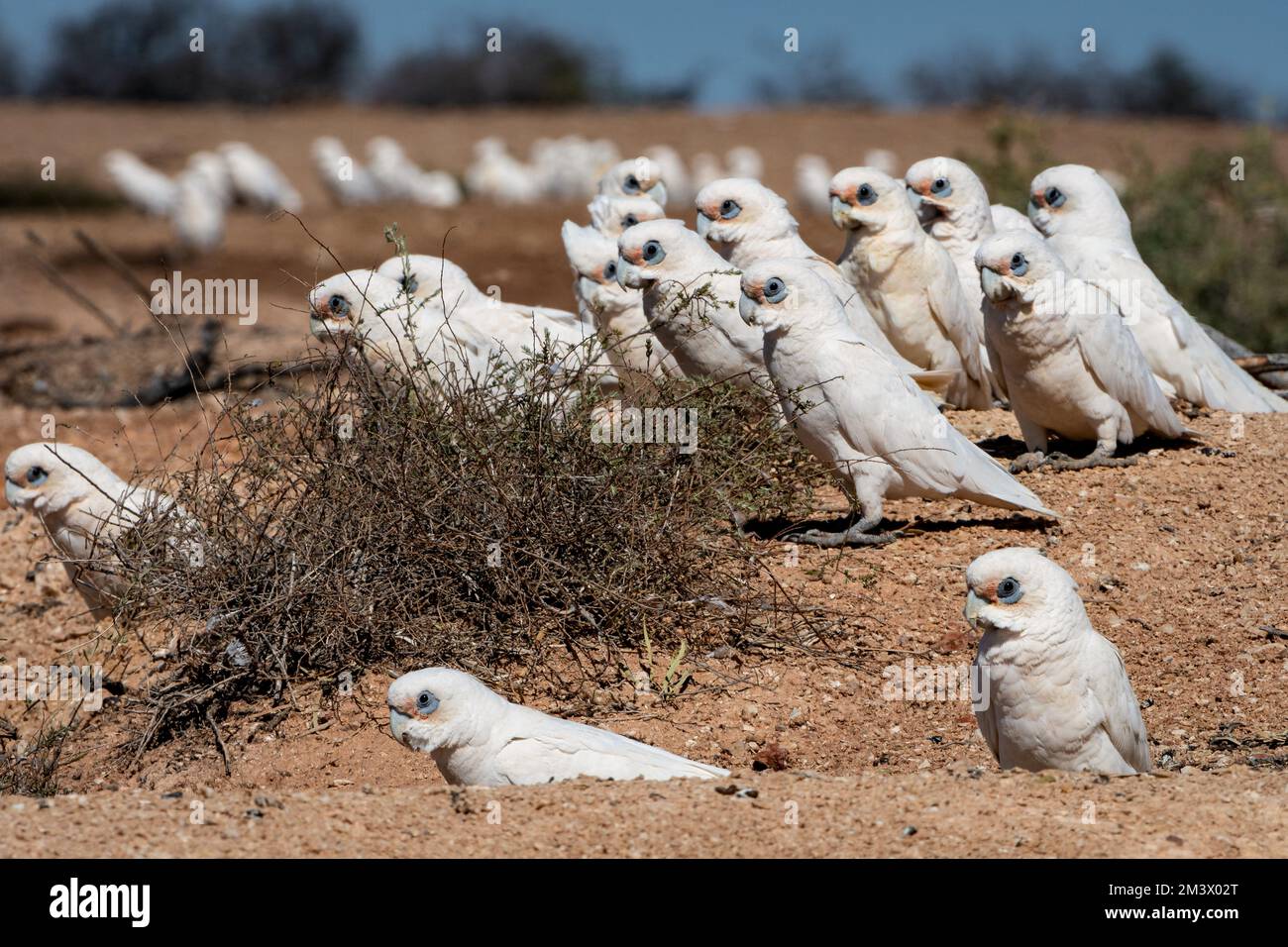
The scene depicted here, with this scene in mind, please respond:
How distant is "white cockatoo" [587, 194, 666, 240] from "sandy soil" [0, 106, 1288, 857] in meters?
2.07

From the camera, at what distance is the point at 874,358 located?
6.39 metres

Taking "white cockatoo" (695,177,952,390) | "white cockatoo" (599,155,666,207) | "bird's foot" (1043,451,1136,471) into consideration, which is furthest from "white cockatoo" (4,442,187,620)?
"bird's foot" (1043,451,1136,471)

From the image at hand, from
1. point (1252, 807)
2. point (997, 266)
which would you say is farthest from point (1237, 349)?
point (1252, 807)

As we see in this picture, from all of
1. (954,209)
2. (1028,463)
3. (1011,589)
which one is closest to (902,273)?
(954,209)

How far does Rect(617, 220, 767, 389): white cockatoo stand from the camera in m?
6.85

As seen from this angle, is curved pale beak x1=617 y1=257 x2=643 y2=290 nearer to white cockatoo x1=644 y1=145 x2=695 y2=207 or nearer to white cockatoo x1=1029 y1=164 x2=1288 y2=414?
white cockatoo x1=1029 y1=164 x2=1288 y2=414

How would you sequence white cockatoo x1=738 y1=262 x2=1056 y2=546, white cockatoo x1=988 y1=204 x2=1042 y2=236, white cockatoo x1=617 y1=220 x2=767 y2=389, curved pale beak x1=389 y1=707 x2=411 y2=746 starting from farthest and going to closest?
white cockatoo x1=988 y1=204 x2=1042 y2=236
white cockatoo x1=617 y1=220 x2=767 y2=389
white cockatoo x1=738 y1=262 x2=1056 y2=546
curved pale beak x1=389 y1=707 x2=411 y2=746

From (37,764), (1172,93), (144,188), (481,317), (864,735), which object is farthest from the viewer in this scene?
(1172,93)

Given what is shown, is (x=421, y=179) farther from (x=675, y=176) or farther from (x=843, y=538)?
(x=843, y=538)

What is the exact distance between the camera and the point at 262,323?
13281 mm

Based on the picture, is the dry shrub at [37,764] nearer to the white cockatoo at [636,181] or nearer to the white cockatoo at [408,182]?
the white cockatoo at [636,181]

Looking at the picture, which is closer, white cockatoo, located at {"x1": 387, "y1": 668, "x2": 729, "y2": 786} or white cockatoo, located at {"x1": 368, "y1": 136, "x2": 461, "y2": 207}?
white cockatoo, located at {"x1": 387, "y1": 668, "x2": 729, "y2": 786}

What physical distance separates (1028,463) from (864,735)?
230cm
